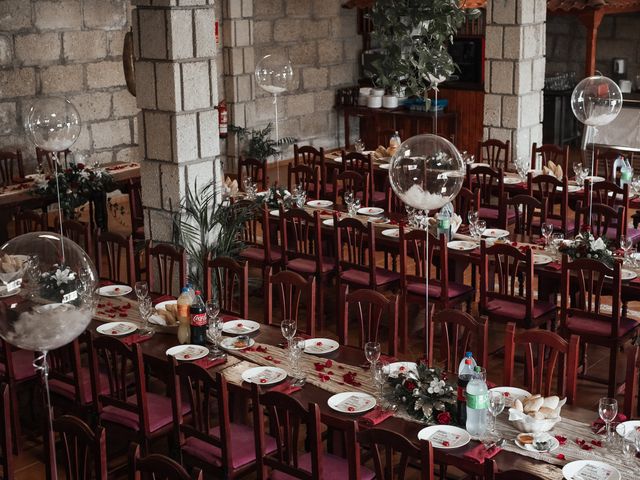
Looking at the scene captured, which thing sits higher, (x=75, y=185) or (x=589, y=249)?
(x=75, y=185)

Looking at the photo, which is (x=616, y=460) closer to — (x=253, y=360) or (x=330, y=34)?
(x=253, y=360)

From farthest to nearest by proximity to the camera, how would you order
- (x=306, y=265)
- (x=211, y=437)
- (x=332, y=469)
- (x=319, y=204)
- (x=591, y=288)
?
(x=319, y=204) → (x=306, y=265) → (x=591, y=288) → (x=211, y=437) → (x=332, y=469)

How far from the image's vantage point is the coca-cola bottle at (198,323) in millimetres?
5527

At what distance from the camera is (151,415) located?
16.9ft

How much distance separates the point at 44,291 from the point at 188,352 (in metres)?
1.94

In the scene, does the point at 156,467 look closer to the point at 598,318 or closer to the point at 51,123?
the point at 598,318

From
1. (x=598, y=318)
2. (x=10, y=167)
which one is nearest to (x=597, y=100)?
(x=598, y=318)

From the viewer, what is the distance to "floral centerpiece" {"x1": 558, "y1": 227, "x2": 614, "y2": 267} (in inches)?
266

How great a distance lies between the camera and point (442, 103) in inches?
544

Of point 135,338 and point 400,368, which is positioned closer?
point 400,368

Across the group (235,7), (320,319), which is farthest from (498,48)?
(320,319)

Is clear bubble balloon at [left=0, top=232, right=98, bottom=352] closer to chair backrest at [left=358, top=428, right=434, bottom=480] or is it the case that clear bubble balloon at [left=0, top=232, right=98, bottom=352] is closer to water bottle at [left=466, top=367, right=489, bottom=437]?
chair backrest at [left=358, top=428, right=434, bottom=480]

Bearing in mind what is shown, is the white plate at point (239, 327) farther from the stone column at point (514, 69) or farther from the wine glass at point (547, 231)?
the stone column at point (514, 69)

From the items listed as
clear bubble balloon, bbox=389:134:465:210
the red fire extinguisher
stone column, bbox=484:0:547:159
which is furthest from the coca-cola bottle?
the red fire extinguisher
